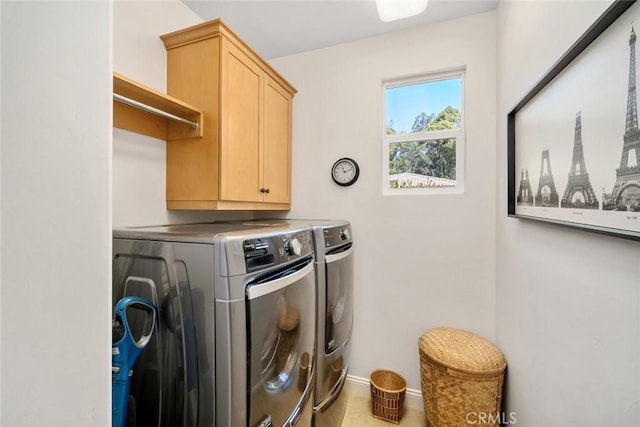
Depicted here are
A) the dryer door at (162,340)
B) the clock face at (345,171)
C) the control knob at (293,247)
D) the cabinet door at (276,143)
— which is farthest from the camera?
the clock face at (345,171)

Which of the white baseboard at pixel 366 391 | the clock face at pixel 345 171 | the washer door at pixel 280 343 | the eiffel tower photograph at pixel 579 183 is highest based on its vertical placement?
the clock face at pixel 345 171

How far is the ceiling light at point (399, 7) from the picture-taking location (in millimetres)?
1362

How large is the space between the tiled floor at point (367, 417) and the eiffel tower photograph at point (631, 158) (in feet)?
6.20

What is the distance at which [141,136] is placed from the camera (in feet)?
5.00

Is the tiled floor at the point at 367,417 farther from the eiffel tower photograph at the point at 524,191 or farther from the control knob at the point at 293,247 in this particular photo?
the eiffel tower photograph at the point at 524,191

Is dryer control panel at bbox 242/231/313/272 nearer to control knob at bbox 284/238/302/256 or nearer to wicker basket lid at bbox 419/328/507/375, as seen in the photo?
control knob at bbox 284/238/302/256

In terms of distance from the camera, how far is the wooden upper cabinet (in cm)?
153

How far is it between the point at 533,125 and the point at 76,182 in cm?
160

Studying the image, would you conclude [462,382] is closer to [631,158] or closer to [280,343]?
[280,343]

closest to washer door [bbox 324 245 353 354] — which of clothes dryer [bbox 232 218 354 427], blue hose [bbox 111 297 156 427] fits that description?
clothes dryer [bbox 232 218 354 427]

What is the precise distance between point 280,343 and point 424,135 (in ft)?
5.98

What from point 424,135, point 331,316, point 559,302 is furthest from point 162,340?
point 424,135

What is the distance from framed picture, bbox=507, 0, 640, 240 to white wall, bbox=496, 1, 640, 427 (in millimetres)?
59

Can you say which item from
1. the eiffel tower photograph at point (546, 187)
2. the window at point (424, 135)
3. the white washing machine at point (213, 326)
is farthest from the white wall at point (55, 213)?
the window at point (424, 135)
